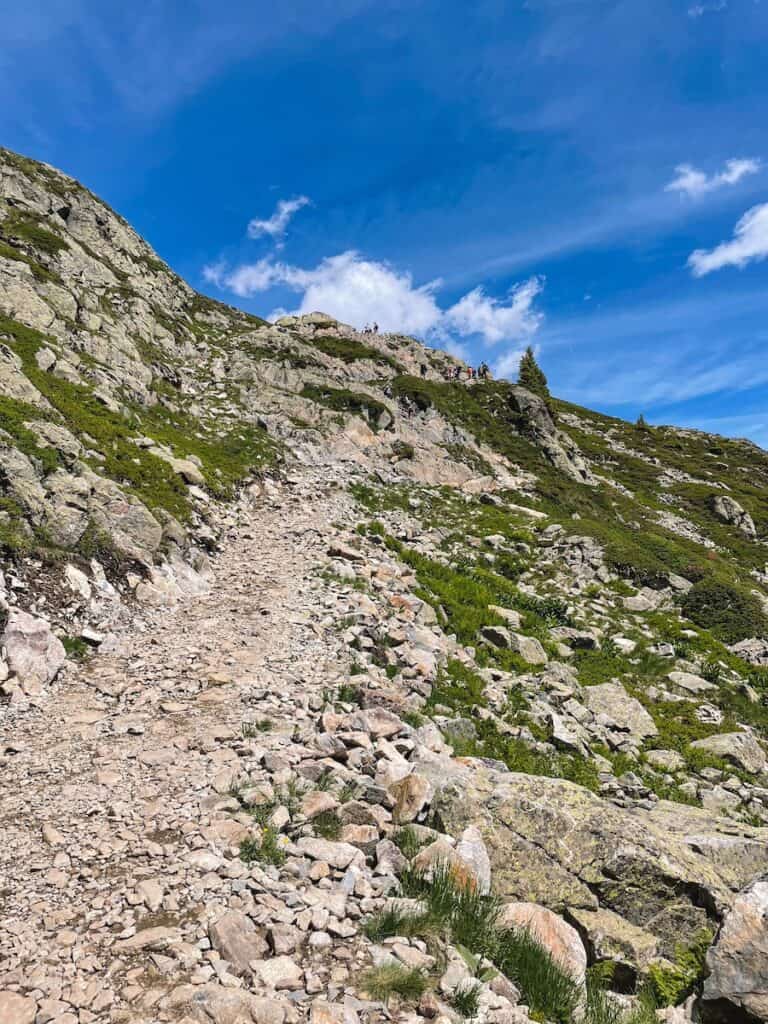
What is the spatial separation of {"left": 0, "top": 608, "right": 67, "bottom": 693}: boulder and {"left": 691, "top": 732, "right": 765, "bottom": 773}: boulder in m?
15.9

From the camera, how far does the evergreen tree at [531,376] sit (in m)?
65.5

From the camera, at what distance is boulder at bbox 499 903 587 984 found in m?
6.20

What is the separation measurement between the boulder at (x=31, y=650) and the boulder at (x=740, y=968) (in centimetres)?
1165

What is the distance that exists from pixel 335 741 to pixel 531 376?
63754mm

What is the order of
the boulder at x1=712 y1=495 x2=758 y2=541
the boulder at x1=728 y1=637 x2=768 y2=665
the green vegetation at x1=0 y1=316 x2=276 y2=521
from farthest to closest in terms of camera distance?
1. the boulder at x1=712 y1=495 x2=758 y2=541
2. the boulder at x1=728 y1=637 x2=768 y2=665
3. the green vegetation at x1=0 y1=316 x2=276 y2=521

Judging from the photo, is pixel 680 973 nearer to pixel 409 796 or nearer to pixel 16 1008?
pixel 409 796

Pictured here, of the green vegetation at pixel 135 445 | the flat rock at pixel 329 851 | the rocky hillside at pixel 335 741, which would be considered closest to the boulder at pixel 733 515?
the rocky hillside at pixel 335 741

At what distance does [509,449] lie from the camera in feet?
159

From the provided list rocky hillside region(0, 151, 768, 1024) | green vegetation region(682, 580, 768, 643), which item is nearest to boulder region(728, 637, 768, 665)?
rocky hillside region(0, 151, 768, 1024)

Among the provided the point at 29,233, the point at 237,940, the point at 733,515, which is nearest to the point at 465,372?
the point at 733,515

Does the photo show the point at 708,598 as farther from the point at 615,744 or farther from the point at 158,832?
the point at 158,832

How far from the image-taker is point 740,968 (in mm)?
5840

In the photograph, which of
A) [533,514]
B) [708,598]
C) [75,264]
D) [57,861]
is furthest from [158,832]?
[75,264]

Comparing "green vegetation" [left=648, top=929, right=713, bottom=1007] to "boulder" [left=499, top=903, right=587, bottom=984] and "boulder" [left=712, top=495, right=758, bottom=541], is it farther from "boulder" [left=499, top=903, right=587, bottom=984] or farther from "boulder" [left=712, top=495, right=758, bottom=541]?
"boulder" [left=712, top=495, right=758, bottom=541]
